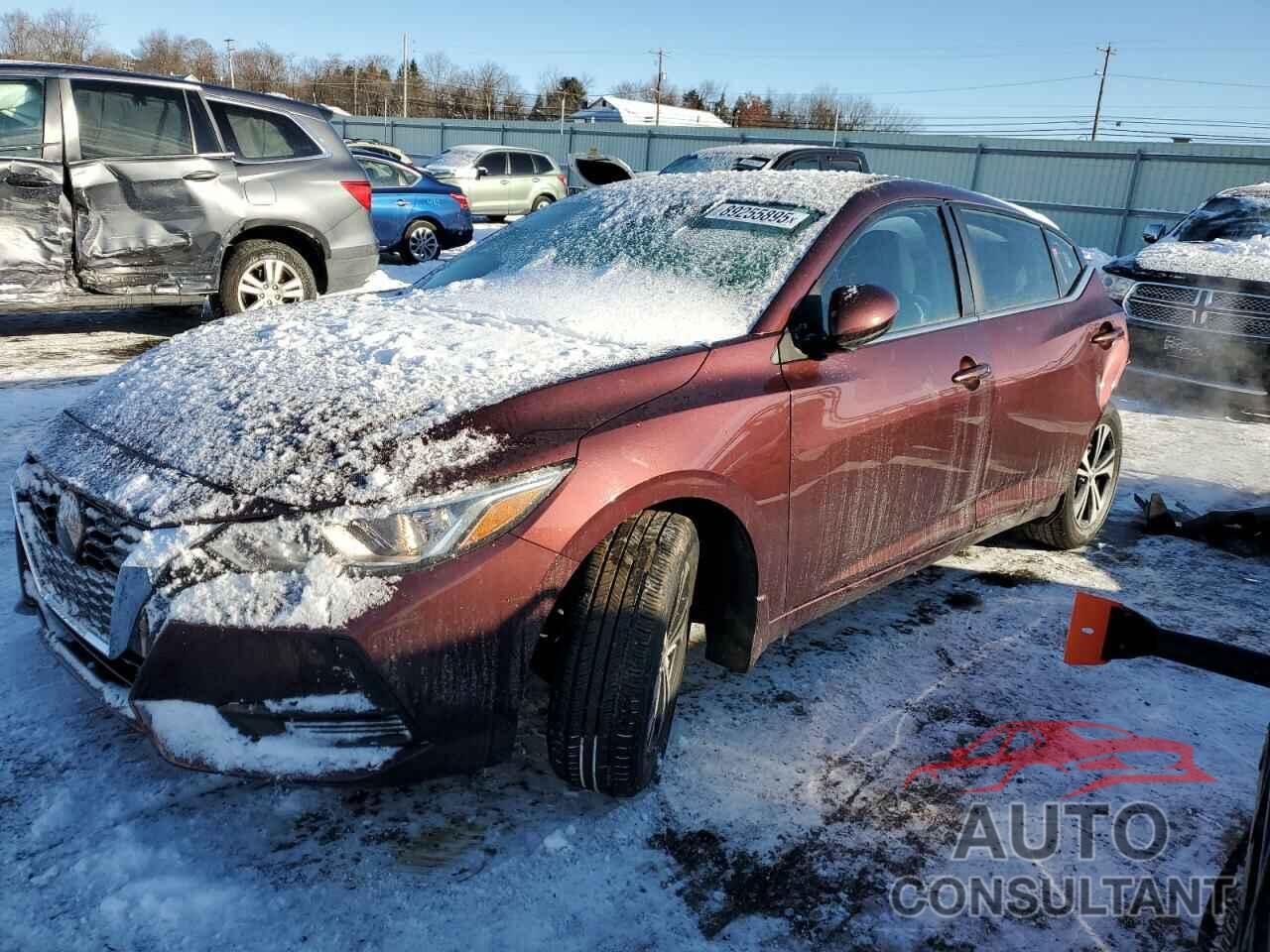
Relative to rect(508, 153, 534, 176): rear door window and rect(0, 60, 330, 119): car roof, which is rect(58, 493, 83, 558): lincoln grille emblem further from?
rect(508, 153, 534, 176): rear door window

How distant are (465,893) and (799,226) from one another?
214cm

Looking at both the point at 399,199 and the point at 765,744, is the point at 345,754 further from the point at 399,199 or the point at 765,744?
the point at 399,199

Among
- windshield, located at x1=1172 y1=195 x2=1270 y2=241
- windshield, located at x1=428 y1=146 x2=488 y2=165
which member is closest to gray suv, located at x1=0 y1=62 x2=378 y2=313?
windshield, located at x1=1172 y1=195 x2=1270 y2=241

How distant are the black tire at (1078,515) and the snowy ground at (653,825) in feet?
3.48

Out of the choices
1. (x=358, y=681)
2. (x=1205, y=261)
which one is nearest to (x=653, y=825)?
(x=358, y=681)

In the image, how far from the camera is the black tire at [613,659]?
224cm

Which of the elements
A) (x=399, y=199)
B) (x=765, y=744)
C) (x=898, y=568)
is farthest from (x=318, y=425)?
(x=399, y=199)

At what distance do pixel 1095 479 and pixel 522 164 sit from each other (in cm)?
1612

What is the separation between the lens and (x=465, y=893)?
2.12m

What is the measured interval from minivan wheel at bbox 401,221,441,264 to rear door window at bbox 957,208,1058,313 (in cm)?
1022

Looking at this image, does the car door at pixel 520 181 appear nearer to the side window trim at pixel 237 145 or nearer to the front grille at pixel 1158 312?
the side window trim at pixel 237 145

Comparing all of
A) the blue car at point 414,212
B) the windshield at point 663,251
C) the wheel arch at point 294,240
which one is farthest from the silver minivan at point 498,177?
the windshield at point 663,251

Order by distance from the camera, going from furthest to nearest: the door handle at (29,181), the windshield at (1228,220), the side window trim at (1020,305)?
the windshield at (1228,220)
the door handle at (29,181)
the side window trim at (1020,305)

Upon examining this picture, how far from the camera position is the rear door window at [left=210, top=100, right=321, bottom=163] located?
6.98 metres
